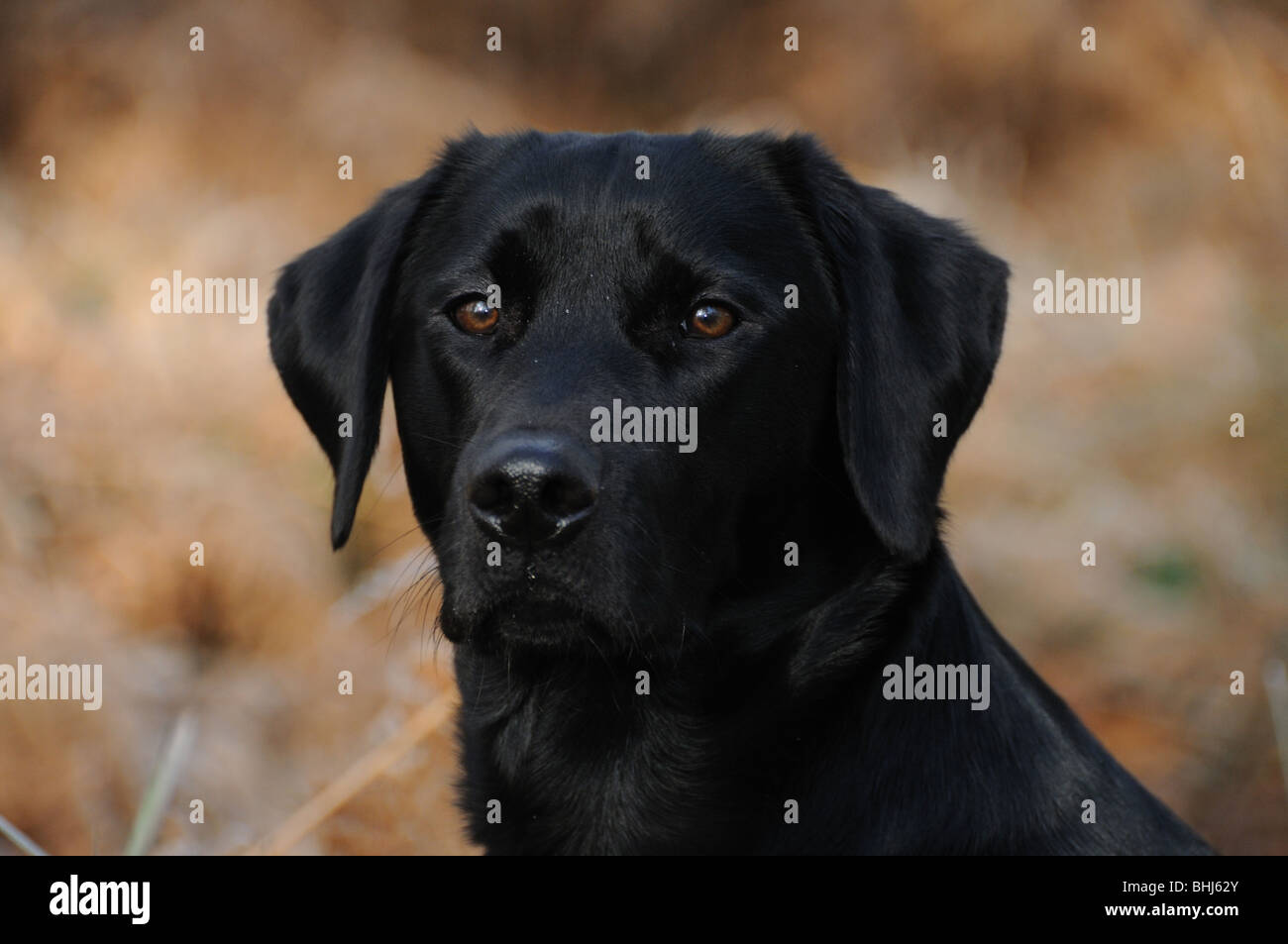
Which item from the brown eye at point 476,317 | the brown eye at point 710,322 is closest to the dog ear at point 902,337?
the brown eye at point 710,322

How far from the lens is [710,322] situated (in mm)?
3041

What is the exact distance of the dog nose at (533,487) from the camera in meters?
2.62

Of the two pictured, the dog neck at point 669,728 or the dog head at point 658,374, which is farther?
the dog neck at point 669,728

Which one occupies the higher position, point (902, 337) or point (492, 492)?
point (902, 337)

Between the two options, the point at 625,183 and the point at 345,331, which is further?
the point at 345,331

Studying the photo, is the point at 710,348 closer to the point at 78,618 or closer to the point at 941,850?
the point at 941,850

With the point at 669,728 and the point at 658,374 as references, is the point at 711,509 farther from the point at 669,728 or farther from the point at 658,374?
the point at 669,728

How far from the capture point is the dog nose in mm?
2621

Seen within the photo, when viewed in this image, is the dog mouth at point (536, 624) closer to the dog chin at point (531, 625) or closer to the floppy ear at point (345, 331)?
the dog chin at point (531, 625)

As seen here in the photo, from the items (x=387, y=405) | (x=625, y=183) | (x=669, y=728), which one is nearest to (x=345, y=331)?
(x=625, y=183)

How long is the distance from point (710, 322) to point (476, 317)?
0.54m

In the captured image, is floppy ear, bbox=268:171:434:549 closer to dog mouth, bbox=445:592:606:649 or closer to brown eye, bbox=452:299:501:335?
brown eye, bbox=452:299:501:335

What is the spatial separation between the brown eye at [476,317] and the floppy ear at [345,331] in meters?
0.27

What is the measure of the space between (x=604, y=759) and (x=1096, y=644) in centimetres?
431
